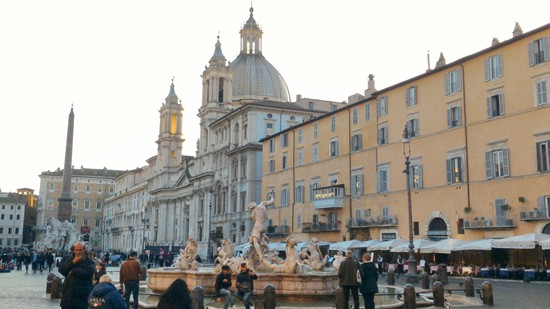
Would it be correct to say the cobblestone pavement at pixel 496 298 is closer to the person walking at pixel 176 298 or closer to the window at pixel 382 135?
the person walking at pixel 176 298

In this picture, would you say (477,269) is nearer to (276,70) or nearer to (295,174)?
(295,174)

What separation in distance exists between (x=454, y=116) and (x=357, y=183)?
1202 cm

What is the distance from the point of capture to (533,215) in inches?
1273

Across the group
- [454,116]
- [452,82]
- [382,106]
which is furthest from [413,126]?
[452,82]

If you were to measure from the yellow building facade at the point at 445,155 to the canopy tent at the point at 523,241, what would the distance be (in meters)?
1.98

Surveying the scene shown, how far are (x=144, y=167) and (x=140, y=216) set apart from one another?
47.2ft

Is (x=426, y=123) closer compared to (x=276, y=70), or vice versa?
(x=426, y=123)

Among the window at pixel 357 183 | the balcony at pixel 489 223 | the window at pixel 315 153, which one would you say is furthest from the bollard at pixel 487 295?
the window at pixel 315 153

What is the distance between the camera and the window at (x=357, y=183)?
159 feet

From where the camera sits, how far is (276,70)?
101 meters

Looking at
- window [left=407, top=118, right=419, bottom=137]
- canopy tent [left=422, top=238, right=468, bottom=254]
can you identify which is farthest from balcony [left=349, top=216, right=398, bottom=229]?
canopy tent [left=422, top=238, right=468, bottom=254]

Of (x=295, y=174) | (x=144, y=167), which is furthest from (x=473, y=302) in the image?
(x=144, y=167)

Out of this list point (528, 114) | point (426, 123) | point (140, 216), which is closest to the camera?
point (528, 114)

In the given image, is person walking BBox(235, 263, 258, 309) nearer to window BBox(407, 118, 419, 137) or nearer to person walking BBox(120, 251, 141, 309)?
person walking BBox(120, 251, 141, 309)
